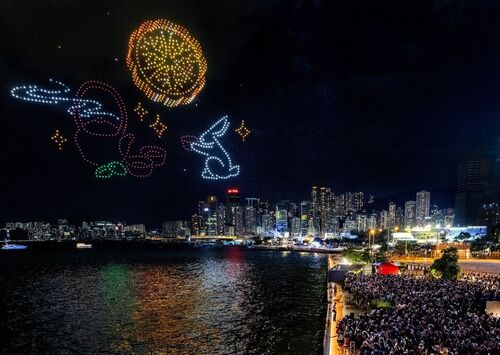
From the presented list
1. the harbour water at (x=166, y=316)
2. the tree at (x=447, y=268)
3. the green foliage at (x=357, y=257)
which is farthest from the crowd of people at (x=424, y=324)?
the green foliage at (x=357, y=257)

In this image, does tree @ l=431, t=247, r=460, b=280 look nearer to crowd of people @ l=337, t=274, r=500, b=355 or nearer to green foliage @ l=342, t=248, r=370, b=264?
crowd of people @ l=337, t=274, r=500, b=355

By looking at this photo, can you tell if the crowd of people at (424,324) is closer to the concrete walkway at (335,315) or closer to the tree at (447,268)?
the concrete walkway at (335,315)

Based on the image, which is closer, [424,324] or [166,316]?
[424,324]

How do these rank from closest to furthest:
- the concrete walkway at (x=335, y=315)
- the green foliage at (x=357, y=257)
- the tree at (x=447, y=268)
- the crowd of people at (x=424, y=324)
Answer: the crowd of people at (x=424, y=324) → the concrete walkway at (x=335, y=315) → the tree at (x=447, y=268) → the green foliage at (x=357, y=257)

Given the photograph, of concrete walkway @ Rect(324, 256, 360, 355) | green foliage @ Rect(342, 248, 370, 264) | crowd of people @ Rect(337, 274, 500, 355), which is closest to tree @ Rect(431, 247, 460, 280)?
crowd of people @ Rect(337, 274, 500, 355)

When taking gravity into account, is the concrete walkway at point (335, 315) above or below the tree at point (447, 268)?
below

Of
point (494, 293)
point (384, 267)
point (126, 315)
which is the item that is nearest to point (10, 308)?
point (126, 315)

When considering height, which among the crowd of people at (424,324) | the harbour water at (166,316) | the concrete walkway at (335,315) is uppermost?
the crowd of people at (424,324)

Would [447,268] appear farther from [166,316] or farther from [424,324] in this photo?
[166,316]

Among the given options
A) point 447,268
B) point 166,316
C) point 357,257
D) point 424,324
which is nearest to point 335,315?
point 424,324
